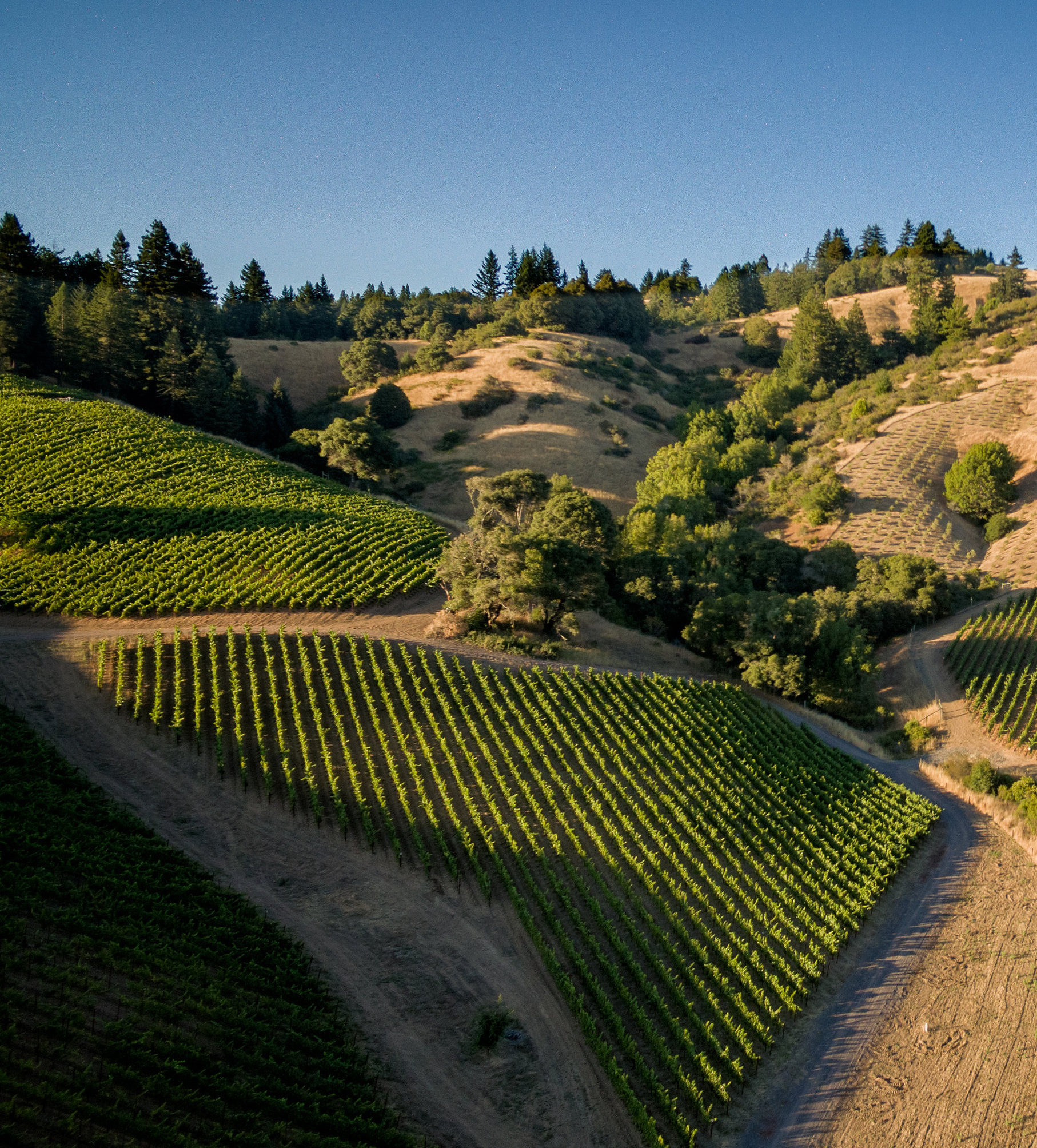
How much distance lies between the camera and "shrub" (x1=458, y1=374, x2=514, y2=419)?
267 ft

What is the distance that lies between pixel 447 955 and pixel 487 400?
68938mm

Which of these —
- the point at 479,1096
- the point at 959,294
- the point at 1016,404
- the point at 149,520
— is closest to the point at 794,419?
the point at 1016,404

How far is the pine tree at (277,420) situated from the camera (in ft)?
240

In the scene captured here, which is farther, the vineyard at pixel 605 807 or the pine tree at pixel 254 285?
the pine tree at pixel 254 285

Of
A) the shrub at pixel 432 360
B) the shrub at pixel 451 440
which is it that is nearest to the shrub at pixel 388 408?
the shrub at pixel 451 440

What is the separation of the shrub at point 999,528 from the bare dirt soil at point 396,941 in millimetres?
53101

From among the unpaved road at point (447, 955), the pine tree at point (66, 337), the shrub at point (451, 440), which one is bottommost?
the unpaved road at point (447, 955)

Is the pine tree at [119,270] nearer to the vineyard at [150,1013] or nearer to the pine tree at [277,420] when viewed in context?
the pine tree at [277,420]

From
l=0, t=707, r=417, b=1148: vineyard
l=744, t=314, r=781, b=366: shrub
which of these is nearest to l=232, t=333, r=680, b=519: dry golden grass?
l=744, t=314, r=781, b=366: shrub

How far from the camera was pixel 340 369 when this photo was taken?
306 ft

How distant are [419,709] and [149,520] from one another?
21455mm

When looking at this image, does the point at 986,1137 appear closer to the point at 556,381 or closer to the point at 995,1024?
the point at 995,1024

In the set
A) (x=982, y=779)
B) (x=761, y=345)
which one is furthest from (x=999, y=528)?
(x=761, y=345)

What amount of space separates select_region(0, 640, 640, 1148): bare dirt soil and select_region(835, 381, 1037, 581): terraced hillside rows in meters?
46.2
